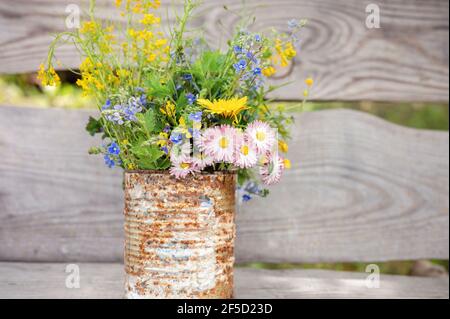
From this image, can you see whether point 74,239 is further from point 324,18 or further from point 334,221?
point 324,18

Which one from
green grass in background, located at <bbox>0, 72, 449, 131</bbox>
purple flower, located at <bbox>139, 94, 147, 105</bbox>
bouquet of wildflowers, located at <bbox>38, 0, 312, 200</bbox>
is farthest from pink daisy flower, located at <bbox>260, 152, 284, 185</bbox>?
green grass in background, located at <bbox>0, 72, 449, 131</bbox>

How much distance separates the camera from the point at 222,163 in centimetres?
100

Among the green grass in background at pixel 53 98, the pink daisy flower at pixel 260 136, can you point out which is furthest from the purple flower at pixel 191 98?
the green grass in background at pixel 53 98

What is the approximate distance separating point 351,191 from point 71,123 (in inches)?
27.7

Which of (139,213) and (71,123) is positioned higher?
(71,123)

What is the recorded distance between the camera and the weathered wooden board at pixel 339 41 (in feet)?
4.65

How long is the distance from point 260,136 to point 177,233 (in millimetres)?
202

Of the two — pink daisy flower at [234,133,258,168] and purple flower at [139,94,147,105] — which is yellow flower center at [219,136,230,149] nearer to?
pink daisy flower at [234,133,258,168]

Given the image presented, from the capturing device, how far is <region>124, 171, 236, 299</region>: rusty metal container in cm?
97

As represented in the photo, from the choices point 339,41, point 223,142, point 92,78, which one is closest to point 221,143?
point 223,142

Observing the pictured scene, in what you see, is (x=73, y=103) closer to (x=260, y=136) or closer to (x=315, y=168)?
(x=315, y=168)

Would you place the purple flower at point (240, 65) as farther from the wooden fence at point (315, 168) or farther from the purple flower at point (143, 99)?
the wooden fence at point (315, 168)

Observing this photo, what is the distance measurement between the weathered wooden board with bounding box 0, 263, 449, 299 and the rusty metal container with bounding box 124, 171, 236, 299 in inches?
10.1

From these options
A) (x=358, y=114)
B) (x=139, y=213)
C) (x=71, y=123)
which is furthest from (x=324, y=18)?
(x=139, y=213)
